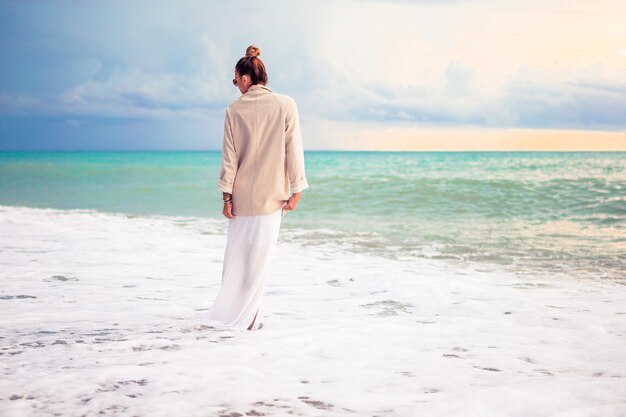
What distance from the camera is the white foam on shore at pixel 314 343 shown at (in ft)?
9.25

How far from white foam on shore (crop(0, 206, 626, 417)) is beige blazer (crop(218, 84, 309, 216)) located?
0.91 metres

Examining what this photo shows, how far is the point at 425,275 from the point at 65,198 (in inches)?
638

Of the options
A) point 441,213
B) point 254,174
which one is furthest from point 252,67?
point 441,213

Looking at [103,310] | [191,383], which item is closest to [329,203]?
[103,310]

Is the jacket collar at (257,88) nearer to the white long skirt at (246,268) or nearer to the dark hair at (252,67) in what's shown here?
the dark hair at (252,67)

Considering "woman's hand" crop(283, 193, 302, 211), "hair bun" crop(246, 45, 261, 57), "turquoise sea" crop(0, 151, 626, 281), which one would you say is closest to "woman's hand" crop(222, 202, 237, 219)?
"woman's hand" crop(283, 193, 302, 211)

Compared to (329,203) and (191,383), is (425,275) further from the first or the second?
(329,203)

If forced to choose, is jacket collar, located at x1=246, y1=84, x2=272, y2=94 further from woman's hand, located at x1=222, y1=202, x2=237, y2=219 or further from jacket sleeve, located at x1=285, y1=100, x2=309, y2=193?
woman's hand, located at x1=222, y1=202, x2=237, y2=219

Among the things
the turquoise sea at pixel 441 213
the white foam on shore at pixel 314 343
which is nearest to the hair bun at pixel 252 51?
the white foam on shore at pixel 314 343

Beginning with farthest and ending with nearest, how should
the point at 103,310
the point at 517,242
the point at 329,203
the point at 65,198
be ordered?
the point at 65,198 → the point at 329,203 → the point at 517,242 → the point at 103,310

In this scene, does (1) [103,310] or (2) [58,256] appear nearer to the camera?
(1) [103,310]

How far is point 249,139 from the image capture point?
4.00 m

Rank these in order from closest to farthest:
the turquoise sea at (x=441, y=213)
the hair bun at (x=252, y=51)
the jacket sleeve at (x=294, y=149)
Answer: the hair bun at (x=252, y=51) < the jacket sleeve at (x=294, y=149) < the turquoise sea at (x=441, y=213)

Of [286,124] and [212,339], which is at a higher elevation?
[286,124]
